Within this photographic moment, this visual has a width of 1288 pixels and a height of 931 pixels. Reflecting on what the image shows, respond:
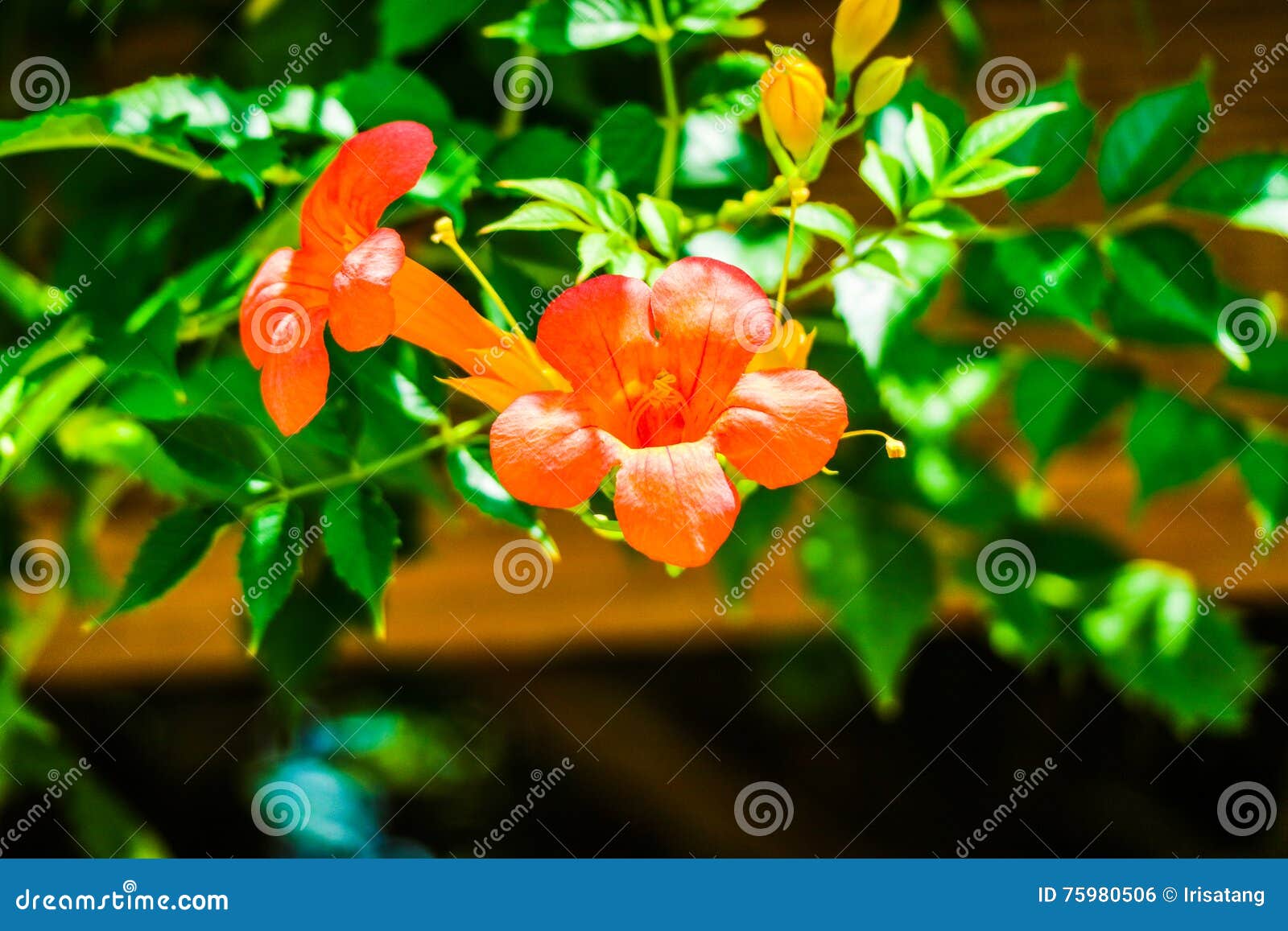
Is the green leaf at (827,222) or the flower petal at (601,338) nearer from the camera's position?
the flower petal at (601,338)

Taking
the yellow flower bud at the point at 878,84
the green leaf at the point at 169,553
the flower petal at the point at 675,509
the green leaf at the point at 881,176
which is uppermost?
the yellow flower bud at the point at 878,84

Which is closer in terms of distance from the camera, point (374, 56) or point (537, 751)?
point (374, 56)

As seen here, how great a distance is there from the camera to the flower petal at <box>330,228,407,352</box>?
0.62 metres

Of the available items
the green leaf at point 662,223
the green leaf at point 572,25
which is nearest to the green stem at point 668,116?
the green leaf at point 572,25

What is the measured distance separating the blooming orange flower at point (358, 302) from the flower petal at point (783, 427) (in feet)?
0.49

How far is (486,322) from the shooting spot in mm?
725

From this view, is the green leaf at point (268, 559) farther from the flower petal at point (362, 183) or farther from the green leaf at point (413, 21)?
the green leaf at point (413, 21)

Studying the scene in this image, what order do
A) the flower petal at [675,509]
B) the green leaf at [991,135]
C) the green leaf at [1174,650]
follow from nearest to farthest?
the flower petal at [675,509] → the green leaf at [991,135] → the green leaf at [1174,650]

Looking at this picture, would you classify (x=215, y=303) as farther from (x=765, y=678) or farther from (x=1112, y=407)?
(x=765, y=678)

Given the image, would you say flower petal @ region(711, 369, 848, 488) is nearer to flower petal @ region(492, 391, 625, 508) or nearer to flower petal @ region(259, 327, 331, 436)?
flower petal @ region(492, 391, 625, 508)

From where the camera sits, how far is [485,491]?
81 cm

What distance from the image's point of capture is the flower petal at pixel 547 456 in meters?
0.58

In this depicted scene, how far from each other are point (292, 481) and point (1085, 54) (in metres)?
1.25

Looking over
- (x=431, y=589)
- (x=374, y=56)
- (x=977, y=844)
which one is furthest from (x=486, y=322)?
(x=977, y=844)
